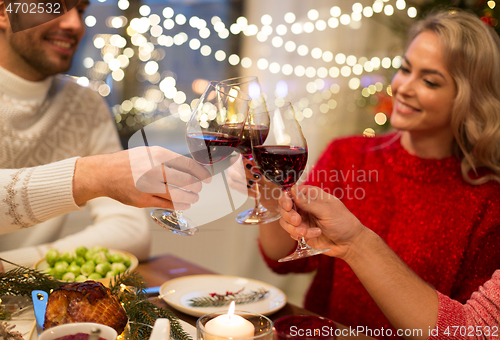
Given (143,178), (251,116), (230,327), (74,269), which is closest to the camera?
(230,327)

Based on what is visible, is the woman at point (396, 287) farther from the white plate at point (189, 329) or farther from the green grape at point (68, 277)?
the green grape at point (68, 277)

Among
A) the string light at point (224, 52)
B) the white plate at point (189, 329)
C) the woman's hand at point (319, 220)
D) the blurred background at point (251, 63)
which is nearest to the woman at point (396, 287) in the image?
the woman's hand at point (319, 220)

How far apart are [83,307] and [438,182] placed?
1.22m

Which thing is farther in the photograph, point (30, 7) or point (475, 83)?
point (475, 83)

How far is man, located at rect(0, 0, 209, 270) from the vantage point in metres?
0.78

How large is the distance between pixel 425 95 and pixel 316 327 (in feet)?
3.29

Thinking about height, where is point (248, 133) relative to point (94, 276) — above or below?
above

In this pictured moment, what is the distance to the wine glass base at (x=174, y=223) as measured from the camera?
0.79 meters

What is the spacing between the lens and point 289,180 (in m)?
0.86

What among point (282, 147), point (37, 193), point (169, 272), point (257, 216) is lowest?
point (169, 272)

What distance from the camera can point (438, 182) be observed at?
4.66ft

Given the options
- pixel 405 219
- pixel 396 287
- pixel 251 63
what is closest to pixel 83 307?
pixel 396 287

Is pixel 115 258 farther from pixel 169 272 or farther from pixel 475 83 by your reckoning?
pixel 475 83

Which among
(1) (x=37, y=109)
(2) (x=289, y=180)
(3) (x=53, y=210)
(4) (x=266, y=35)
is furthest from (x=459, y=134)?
(4) (x=266, y=35)
